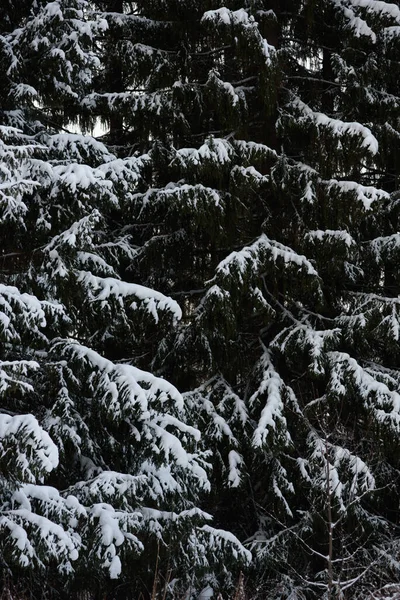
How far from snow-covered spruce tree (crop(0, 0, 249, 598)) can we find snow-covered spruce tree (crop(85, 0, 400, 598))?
103 centimetres

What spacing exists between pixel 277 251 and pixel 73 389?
9.68ft

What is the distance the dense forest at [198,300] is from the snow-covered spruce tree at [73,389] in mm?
26

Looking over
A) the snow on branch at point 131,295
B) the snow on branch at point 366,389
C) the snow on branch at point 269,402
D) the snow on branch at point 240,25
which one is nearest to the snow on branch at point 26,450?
the snow on branch at point 131,295

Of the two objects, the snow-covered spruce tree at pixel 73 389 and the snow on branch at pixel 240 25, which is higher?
the snow on branch at pixel 240 25

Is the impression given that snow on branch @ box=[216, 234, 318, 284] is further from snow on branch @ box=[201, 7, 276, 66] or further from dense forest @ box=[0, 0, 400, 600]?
snow on branch @ box=[201, 7, 276, 66]

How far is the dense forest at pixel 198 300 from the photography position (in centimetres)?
650

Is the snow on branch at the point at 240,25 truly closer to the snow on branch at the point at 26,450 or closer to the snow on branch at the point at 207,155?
the snow on branch at the point at 207,155

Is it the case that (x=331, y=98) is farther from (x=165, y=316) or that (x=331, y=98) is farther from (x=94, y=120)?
(x=165, y=316)

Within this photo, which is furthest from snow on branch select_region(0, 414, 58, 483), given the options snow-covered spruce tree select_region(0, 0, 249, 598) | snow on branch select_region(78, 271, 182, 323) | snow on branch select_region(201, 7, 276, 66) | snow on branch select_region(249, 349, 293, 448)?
snow on branch select_region(201, 7, 276, 66)

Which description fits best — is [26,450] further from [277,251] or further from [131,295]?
[277,251]

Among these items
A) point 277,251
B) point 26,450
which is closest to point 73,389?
point 26,450

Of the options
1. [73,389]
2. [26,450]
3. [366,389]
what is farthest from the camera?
[366,389]

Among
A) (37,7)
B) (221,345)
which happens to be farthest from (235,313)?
(37,7)

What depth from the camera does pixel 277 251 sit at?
27.3 ft
